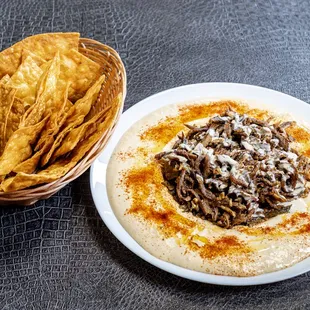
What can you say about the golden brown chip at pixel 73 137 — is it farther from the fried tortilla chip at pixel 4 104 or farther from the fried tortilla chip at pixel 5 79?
the fried tortilla chip at pixel 5 79

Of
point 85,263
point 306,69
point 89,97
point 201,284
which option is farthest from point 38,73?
point 306,69

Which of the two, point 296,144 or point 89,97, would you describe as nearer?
point 89,97

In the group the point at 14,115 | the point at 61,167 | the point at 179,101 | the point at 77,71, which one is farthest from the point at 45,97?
the point at 179,101

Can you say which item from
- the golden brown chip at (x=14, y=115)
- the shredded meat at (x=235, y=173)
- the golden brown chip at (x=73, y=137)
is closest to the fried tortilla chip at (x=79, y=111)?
the golden brown chip at (x=73, y=137)

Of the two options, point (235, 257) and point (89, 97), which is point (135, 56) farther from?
point (235, 257)

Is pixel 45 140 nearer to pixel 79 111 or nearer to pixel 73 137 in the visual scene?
pixel 73 137

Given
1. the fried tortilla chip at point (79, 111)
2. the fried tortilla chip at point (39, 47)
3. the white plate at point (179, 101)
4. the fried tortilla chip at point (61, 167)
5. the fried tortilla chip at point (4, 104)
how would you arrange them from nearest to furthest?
1. the fried tortilla chip at point (61, 167)
2. the white plate at point (179, 101)
3. the fried tortilla chip at point (79, 111)
4. the fried tortilla chip at point (4, 104)
5. the fried tortilla chip at point (39, 47)

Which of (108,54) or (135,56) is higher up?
(108,54)
